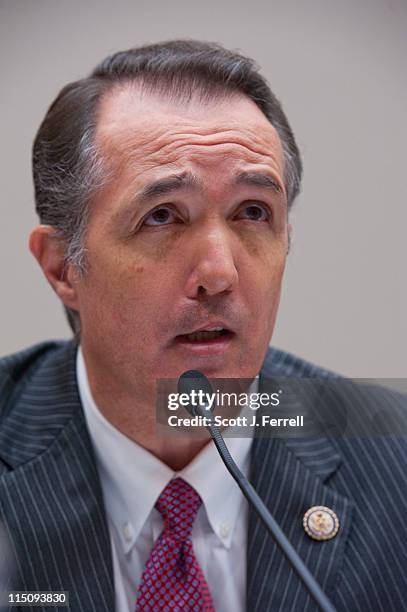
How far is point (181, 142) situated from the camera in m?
1.01

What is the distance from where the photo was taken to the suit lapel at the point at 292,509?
3.23ft

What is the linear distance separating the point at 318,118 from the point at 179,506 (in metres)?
0.91

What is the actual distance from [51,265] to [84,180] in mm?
193

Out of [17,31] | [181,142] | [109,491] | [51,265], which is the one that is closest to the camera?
[181,142]

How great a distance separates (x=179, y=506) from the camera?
106cm

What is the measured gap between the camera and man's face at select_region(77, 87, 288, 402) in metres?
0.96

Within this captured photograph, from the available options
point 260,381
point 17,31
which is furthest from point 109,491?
point 17,31

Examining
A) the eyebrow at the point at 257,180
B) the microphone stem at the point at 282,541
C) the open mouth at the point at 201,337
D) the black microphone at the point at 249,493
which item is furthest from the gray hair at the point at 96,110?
the microphone stem at the point at 282,541

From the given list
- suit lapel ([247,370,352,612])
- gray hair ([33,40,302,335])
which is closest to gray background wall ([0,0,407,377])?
gray hair ([33,40,302,335])

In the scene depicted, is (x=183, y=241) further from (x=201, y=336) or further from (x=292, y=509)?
(x=292, y=509)

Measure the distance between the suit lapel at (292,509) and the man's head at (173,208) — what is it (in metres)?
0.17

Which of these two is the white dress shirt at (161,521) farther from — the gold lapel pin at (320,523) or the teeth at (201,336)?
the teeth at (201,336)

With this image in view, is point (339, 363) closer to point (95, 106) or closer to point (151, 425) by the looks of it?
point (151, 425)

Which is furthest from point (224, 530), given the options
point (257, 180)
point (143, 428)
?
point (257, 180)
